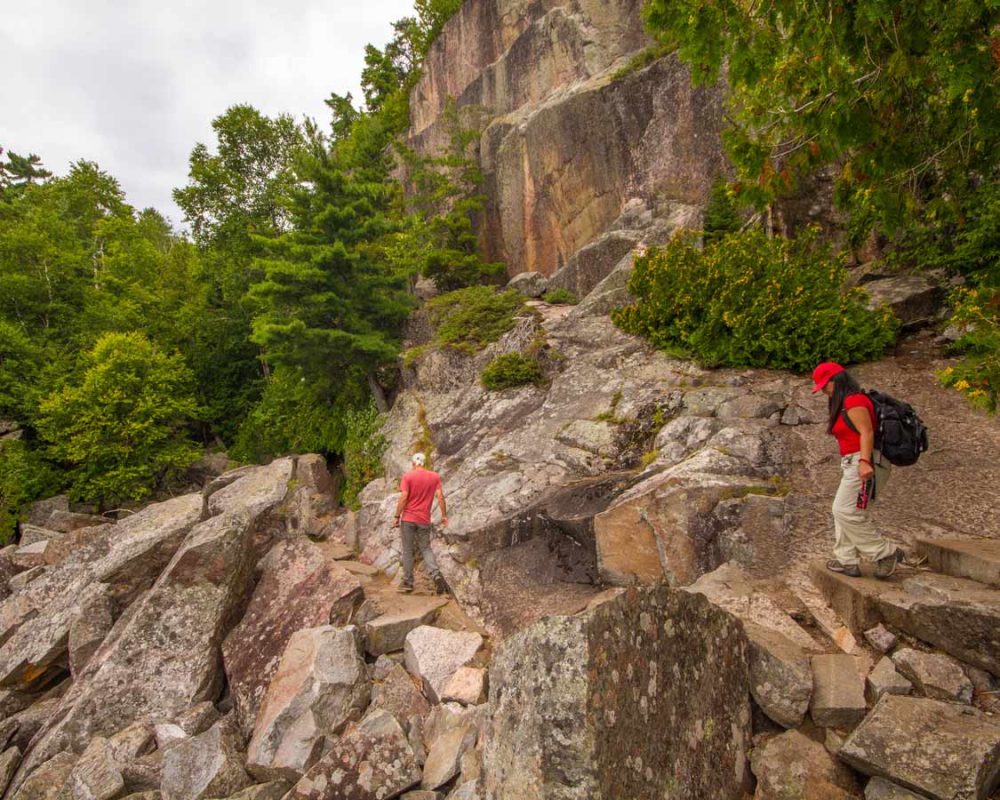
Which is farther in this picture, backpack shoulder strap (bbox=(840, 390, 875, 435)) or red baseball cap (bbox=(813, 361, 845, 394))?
red baseball cap (bbox=(813, 361, 845, 394))

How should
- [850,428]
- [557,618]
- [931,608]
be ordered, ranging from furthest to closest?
1. [850,428]
2. [931,608]
3. [557,618]

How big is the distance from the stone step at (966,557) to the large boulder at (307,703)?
5711mm

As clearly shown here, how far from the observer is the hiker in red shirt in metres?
8.02

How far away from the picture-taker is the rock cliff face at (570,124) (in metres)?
16.6

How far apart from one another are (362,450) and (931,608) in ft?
42.7

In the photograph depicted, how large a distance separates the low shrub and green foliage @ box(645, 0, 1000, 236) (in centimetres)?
692

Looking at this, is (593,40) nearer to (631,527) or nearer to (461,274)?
(461,274)

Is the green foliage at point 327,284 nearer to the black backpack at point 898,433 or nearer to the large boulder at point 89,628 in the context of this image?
the large boulder at point 89,628

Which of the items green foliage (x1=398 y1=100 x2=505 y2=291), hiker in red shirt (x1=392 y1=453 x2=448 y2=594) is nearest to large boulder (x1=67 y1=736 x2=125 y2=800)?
hiker in red shirt (x1=392 y1=453 x2=448 y2=594)

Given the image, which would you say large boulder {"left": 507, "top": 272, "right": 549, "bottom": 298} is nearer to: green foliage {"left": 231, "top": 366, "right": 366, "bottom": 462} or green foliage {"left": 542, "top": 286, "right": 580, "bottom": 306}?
green foliage {"left": 542, "top": 286, "right": 580, "bottom": 306}

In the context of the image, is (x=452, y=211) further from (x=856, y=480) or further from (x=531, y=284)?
(x=856, y=480)

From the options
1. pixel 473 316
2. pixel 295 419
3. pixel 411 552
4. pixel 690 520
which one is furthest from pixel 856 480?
pixel 295 419

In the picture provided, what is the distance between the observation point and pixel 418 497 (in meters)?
8.05

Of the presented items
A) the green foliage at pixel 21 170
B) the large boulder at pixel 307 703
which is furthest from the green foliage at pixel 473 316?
the green foliage at pixel 21 170
